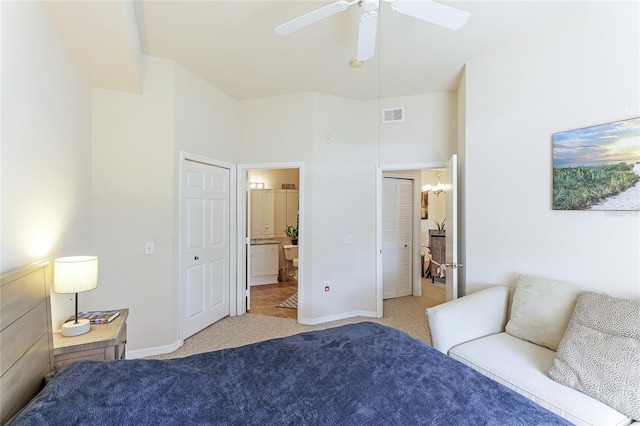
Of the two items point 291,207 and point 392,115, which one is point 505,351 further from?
point 291,207

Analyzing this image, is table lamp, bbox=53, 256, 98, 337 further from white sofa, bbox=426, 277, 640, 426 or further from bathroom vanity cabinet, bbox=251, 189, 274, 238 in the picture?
bathroom vanity cabinet, bbox=251, 189, 274, 238

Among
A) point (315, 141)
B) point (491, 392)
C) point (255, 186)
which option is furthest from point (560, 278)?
point (255, 186)

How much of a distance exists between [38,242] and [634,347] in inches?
125

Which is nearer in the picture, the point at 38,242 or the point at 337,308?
the point at 38,242

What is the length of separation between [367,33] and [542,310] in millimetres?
2165

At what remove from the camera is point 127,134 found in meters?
2.68

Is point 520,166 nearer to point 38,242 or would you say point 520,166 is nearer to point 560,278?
point 560,278

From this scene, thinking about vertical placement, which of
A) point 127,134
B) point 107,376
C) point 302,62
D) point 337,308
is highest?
point 302,62

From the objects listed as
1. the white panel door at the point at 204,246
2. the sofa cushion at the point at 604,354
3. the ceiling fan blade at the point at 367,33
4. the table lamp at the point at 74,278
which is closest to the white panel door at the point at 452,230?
the sofa cushion at the point at 604,354

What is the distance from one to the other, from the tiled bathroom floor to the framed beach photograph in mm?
3061

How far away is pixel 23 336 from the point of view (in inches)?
50.1

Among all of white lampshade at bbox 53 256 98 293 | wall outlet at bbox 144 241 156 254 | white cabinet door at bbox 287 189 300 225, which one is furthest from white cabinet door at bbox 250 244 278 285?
white lampshade at bbox 53 256 98 293

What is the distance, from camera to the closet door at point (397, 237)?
180 inches

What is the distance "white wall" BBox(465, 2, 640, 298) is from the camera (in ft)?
6.23
